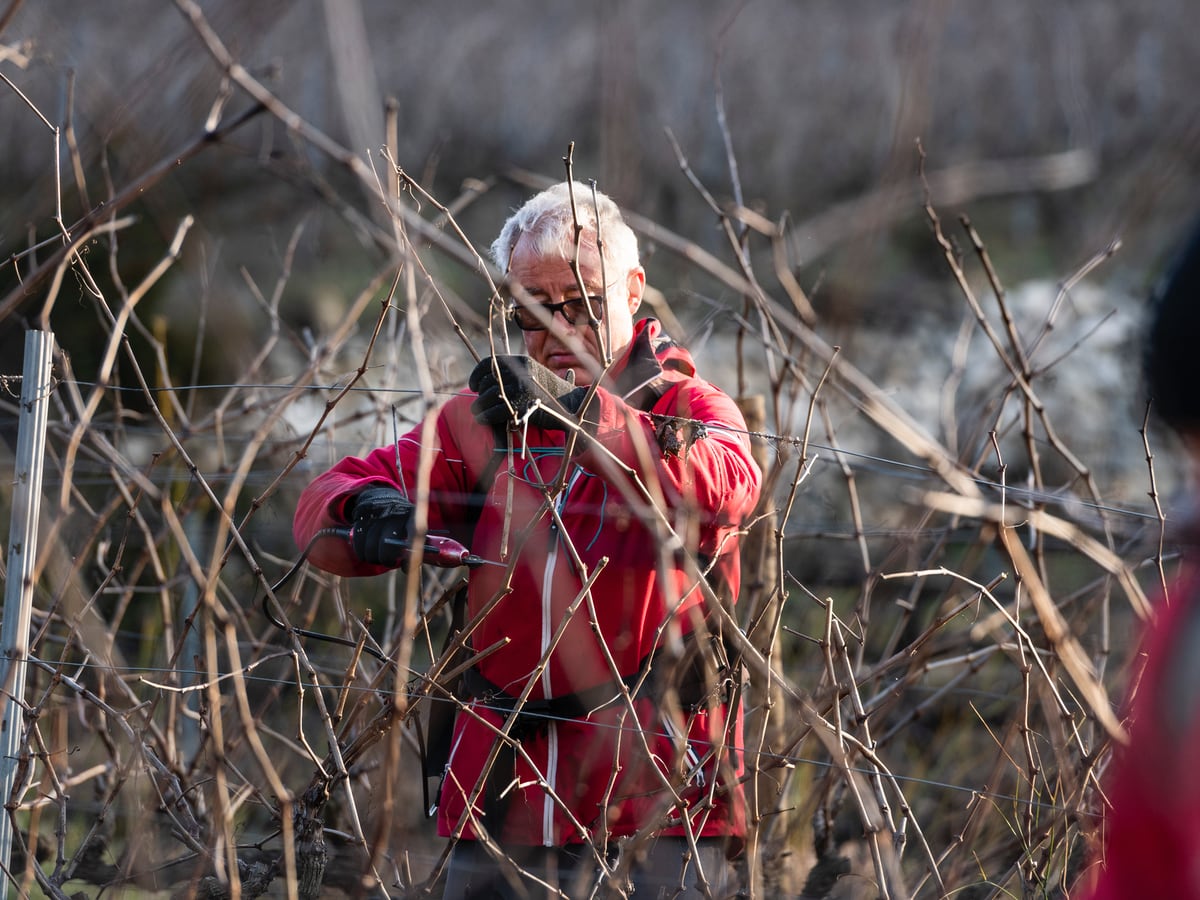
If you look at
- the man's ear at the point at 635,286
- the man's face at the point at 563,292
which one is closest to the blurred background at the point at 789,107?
the man's ear at the point at 635,286

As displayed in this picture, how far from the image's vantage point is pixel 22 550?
1842mm

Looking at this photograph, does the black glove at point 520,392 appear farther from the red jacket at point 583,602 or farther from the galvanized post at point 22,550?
the galvanized post at point 22,550

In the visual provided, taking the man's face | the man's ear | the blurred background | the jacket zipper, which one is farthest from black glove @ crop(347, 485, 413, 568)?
the blurred background

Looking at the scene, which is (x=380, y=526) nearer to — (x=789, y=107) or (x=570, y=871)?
(x=570, y=871)

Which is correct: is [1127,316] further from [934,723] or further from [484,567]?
[484,567]

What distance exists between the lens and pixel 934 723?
4.12m

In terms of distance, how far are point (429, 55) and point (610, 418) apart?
5.45 metres

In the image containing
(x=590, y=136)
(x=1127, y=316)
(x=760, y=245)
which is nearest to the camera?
(x=760, y=245)

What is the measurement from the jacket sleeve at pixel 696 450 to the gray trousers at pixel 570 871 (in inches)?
17.9

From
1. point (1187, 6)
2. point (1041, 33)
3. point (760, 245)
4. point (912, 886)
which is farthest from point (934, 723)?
point (1187, 6)

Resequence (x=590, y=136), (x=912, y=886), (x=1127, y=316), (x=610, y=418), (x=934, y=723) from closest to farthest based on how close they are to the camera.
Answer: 1. (x=610, y=418)
2. (x=912, y=886)
3. (x=934, y=723)
4. (x=1127, y=316)
5. (x=590, y=136)

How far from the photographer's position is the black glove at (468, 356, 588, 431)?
1.46 metres

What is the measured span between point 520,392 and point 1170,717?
3.01ft

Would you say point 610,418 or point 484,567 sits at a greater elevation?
point 610,418
